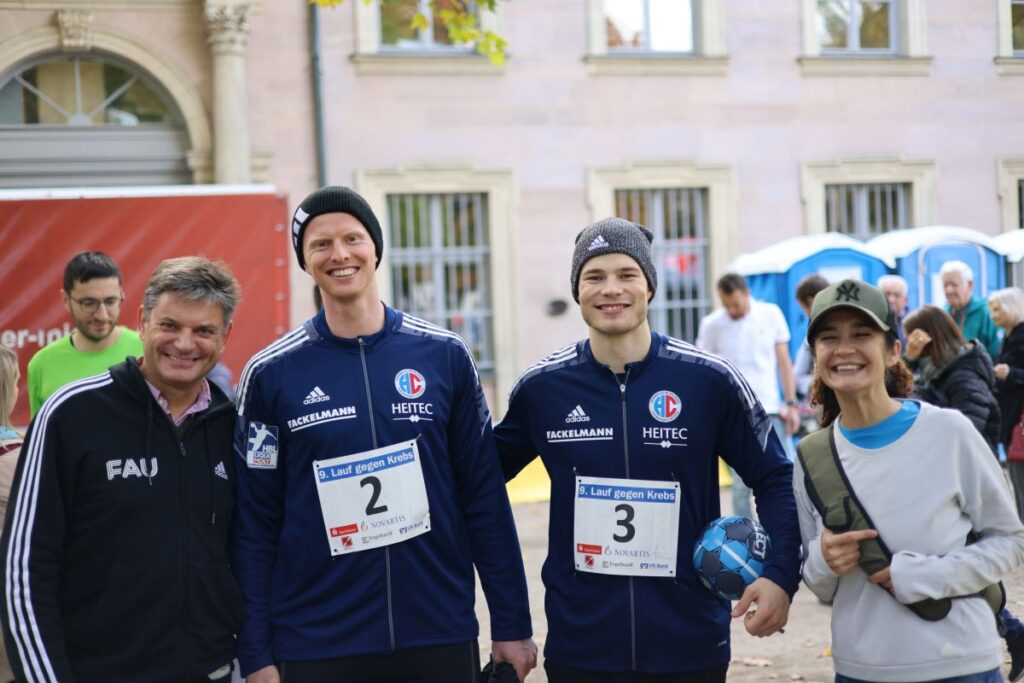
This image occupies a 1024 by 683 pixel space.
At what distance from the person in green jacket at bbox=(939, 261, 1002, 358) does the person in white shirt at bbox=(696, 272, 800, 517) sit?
135cm

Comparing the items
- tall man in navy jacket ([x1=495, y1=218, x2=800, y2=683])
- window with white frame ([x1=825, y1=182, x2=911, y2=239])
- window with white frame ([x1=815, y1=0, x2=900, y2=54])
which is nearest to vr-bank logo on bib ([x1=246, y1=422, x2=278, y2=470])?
tall man in navy jacket ([x1=495, y1=218, x2=800, y2=683])

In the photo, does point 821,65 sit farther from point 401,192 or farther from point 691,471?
point 691,471

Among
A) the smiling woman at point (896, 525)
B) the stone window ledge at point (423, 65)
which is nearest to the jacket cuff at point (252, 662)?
the smiling woman at point (896, 525)

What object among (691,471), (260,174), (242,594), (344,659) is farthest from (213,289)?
(260,174)

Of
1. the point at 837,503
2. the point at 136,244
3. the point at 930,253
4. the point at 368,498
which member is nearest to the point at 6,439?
the point at 368,498

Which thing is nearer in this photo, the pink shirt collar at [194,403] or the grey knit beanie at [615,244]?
the pink shirt collar at [194,403]

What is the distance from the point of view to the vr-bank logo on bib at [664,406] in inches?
146

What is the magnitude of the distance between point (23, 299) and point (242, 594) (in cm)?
806

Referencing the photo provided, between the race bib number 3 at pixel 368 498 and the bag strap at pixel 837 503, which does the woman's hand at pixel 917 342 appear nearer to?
the bag strap at pixel 837 503

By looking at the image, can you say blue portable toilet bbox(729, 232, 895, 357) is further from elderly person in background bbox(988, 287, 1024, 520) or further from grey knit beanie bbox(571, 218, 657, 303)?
grey knit beanie bbox(571, 218, 657, 303)

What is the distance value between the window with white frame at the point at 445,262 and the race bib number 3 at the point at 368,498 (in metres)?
12.5

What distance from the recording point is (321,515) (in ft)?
11.7

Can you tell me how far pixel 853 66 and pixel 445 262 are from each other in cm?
538

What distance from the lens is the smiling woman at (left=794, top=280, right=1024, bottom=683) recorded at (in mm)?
3254
